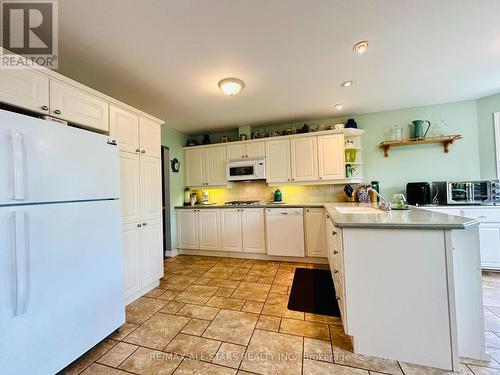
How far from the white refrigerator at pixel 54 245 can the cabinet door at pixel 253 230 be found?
2.14 meters

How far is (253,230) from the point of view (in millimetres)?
3609

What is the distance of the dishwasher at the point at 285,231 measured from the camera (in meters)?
3.36

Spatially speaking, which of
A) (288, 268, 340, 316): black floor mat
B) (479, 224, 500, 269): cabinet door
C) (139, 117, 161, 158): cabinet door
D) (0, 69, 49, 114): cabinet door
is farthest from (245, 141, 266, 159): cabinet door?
(479, 224, 500, 269): cabinet door

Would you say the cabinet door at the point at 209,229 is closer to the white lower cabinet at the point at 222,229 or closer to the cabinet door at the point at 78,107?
the white lower cabinet at the point at 222,229

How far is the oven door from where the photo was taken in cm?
382

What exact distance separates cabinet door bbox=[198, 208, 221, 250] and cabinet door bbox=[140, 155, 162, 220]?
1204 millimetres

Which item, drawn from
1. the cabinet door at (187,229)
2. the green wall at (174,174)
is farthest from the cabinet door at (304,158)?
the green wall at (174,174)

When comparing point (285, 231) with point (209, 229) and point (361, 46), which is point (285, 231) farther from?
point (361, 46)

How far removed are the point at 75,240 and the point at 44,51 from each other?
5.34ft

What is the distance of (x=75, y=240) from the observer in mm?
1445

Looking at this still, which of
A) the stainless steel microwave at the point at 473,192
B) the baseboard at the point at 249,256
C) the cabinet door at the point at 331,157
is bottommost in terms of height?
the baseboard at the point at 249,256

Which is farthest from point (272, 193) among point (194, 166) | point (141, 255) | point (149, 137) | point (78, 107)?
point (78, 107)

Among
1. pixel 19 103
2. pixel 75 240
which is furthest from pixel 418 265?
pixel 19 103

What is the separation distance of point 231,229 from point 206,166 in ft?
4.45
